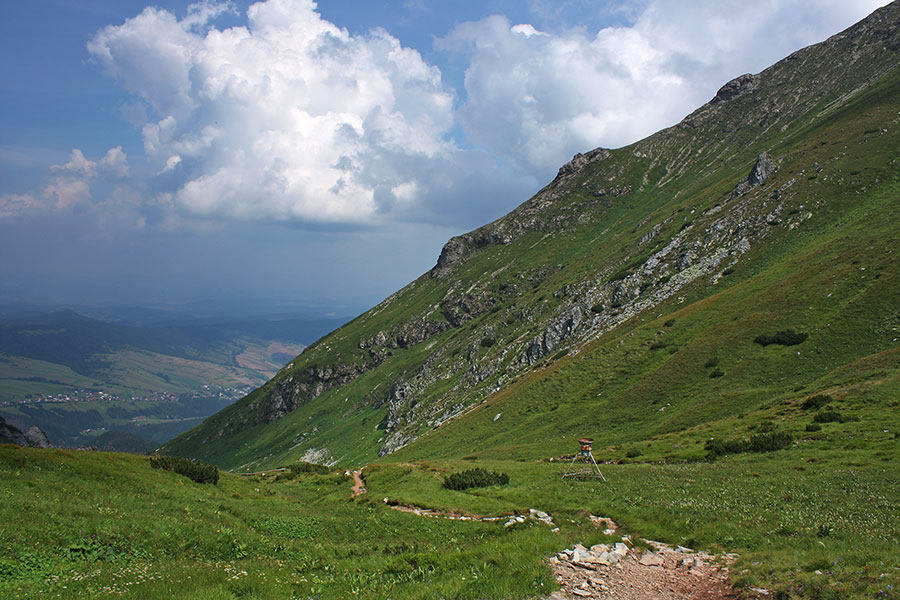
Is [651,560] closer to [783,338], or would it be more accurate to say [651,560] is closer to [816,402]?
[816,402]

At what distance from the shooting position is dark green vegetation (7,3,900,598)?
14766 mm

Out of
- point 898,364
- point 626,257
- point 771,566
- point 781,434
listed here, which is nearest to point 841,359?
point 898,364

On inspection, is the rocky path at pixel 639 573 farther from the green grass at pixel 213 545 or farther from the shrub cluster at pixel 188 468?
the shrub cluster at pixel 188 468

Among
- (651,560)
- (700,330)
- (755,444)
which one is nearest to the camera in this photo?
(651,560)

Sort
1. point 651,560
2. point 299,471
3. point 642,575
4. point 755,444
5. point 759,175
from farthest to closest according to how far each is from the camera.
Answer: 1. point 759,175
2. point 299,471
3. point 755,444
4. point 651,560
5. point 642,575

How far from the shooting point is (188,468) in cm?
3194

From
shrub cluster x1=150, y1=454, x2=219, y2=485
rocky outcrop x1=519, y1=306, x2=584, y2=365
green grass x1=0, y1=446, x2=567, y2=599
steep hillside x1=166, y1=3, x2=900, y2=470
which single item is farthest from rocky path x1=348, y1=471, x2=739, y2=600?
rocky outcrop x1=519, y1=306, x2=584, y2=365

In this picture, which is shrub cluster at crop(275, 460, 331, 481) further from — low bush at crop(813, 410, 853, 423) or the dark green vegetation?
low bush at crop(813, 410, 853, 423)

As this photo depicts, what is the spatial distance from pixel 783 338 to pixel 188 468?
6318 cm

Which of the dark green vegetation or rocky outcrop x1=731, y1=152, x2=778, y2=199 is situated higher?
rocky outcrop x1=731, y1=152, x2=778, y2=199

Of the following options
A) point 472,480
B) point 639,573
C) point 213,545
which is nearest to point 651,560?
point 639,573

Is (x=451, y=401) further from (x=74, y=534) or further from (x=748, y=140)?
(x=748, y=140)

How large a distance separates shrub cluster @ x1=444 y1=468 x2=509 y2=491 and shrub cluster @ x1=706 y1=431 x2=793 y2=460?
627 inches

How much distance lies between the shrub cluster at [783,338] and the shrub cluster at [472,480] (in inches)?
1654
